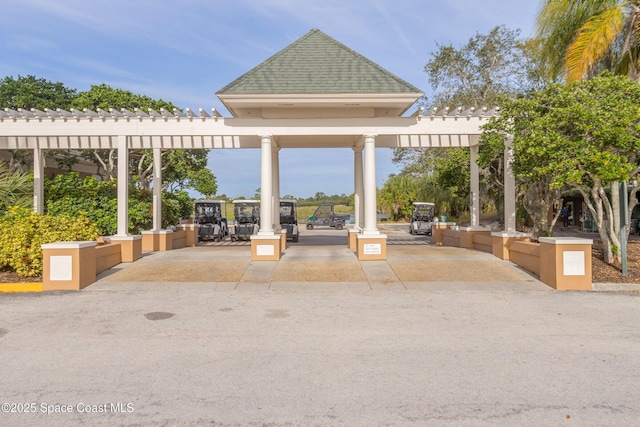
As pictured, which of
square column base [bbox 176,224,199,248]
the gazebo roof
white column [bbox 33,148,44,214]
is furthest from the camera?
square column base [bbox 176,224,199,248]

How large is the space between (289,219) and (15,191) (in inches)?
450

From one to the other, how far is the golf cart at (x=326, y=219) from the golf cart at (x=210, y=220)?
12.9 m

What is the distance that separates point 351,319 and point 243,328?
155cm

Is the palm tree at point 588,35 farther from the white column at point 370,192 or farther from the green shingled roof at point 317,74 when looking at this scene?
the white column at point 370,192

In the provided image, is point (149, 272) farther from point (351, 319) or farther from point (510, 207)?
point (510, 207)

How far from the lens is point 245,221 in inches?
838

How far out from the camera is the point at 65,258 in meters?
8.84

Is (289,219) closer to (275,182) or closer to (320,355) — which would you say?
(275,182)

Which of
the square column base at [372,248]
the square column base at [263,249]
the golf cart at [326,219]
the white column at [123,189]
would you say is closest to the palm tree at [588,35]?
the square column base at [372,248]

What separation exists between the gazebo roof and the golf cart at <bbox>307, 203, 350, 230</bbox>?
2238 centimetres

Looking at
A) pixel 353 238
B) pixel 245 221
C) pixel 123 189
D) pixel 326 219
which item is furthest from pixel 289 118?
pixel 326 219

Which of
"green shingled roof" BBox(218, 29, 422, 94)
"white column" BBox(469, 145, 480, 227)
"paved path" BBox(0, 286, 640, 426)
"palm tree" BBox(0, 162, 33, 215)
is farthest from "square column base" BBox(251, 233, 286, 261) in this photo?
"white column" BBox(469, 145, 480, 227)

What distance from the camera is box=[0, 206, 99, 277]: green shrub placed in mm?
9422

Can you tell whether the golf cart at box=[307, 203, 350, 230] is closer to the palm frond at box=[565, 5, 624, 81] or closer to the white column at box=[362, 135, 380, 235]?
the white column at box=[362, 135, 380, 235]
